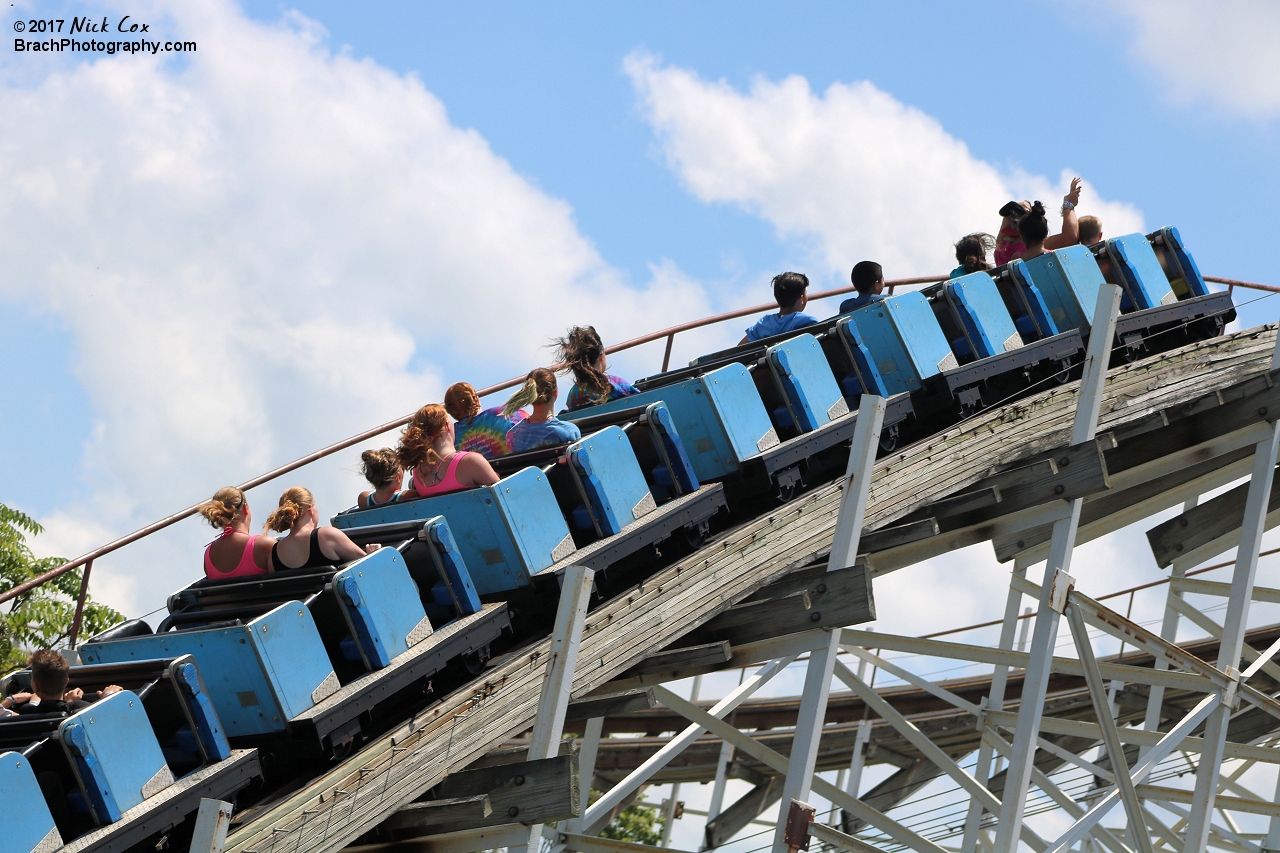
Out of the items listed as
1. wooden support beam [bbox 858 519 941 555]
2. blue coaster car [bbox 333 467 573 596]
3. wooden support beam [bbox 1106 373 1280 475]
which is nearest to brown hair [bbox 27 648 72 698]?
blue coaster car [bbox 333 467 573 596]

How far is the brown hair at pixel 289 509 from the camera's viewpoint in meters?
5.96

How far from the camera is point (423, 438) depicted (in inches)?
254

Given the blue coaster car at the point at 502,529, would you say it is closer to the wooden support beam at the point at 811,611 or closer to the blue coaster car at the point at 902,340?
the wooden support beam at the point at 811,611

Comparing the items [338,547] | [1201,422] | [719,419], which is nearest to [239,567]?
[338,547]

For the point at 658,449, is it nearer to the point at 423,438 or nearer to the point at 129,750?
the point at 423,438

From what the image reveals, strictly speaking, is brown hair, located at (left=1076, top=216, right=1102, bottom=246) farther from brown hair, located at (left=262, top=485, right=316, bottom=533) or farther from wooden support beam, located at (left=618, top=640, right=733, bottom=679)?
brown hair, located at (left=262, top=485, right=316, bottom=533)

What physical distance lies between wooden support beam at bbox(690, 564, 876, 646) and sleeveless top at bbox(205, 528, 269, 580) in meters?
2.05

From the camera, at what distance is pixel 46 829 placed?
462 centimetres

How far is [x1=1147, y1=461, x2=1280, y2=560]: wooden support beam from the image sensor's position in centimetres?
887

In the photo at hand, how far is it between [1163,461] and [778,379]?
2302 mm

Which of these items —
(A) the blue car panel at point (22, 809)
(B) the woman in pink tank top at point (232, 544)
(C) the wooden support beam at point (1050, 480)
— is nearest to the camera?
(A) the blue car panel at point (22, 809)

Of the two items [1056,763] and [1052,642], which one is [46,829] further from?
[1056,763]

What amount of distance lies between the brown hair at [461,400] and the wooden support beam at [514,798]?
2.11m

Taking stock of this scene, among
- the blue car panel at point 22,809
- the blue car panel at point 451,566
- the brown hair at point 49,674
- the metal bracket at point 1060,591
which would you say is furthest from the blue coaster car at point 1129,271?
the blue car panel at point 22,809
